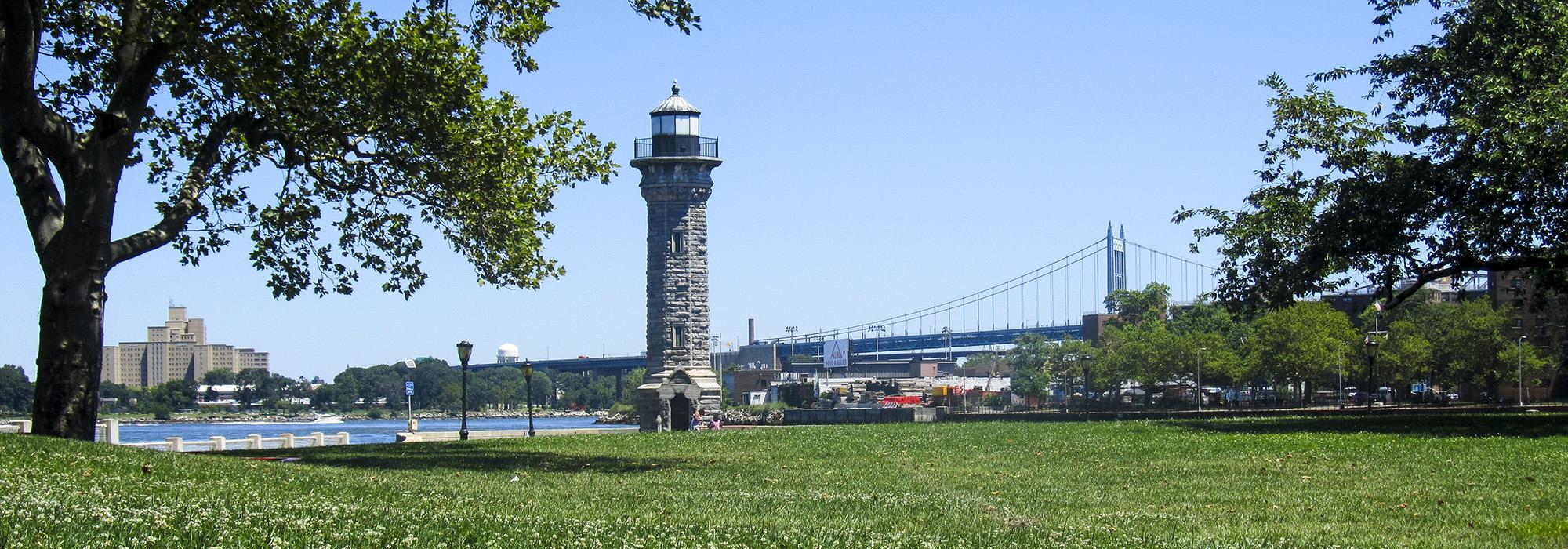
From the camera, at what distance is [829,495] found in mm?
16453

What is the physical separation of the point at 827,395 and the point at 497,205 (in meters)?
123

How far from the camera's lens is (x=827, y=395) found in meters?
147

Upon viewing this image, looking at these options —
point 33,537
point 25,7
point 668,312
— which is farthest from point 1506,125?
point 668,312

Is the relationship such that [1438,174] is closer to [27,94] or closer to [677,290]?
[27,94]

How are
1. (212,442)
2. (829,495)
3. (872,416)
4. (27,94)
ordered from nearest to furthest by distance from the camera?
1. (829,495)
2. (27,94)
3. (212,442)
4. (872,416)

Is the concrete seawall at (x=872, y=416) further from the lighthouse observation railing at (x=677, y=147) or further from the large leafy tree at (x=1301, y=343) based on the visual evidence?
the large leafy tree at (x=1301, y=343)

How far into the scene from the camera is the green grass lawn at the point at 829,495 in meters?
10.4

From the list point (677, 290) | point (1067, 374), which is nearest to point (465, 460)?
point (677, 290)

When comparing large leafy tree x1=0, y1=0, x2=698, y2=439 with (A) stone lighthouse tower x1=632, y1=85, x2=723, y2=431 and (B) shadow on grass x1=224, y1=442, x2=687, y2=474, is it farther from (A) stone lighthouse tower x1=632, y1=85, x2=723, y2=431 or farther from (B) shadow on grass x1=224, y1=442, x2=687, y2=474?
(A) stone lighthouse tower x1=632, y1=85, x2=723, y2=431

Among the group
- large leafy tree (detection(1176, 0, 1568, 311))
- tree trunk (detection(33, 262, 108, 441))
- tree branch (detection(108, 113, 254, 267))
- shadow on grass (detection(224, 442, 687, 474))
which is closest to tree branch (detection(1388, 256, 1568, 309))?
large leafy tree (detection(1176, 0, 1568, 311))

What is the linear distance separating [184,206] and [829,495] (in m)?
11.8

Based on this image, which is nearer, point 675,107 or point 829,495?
point 829,495

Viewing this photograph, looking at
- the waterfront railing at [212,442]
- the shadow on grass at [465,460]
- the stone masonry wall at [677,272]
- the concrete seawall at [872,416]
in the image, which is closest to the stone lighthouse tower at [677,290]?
the stone masonry wall at [677,272]

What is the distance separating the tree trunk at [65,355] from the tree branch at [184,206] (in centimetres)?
88
